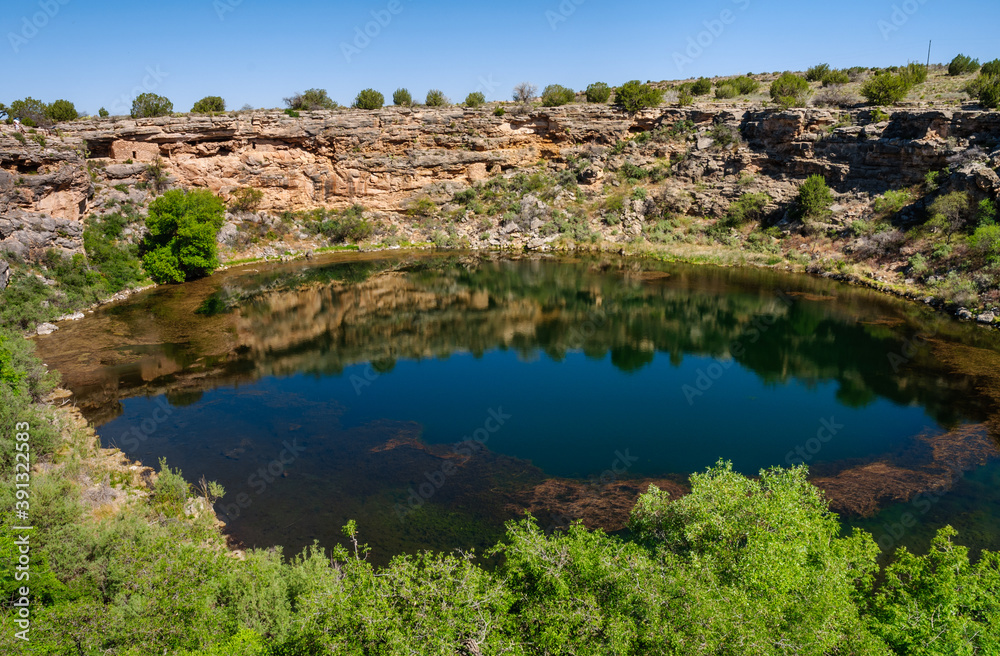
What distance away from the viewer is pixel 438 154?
5722 centimetres

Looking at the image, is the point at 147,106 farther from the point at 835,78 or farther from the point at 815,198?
the point at 835,78

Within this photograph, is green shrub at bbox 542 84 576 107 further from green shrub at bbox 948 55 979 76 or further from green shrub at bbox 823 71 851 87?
green shrub at bbox 948 55 979 76

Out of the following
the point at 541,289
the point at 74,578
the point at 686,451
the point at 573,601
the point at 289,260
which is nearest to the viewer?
the point at 573,601

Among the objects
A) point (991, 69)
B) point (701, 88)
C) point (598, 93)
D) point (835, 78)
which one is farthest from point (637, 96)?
point (991, 69)

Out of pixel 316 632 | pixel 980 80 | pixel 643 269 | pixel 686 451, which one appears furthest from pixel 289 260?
pixel 980 80

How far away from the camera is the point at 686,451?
1658cm

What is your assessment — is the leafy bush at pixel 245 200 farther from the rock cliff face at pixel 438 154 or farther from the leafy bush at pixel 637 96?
the leafy bush at pixel 637 96

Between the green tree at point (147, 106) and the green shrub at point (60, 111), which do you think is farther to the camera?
the green tree at point (147, 106)

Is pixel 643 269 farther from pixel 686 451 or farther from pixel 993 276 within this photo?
pixel 686 451

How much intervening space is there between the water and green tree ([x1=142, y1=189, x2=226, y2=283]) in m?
2.38

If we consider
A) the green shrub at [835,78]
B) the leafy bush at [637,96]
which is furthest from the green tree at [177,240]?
the green shrub at [835,78]

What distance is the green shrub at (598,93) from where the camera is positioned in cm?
6172

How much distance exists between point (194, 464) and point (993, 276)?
39411 millimetres

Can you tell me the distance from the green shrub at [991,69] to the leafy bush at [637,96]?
89.9 feet
